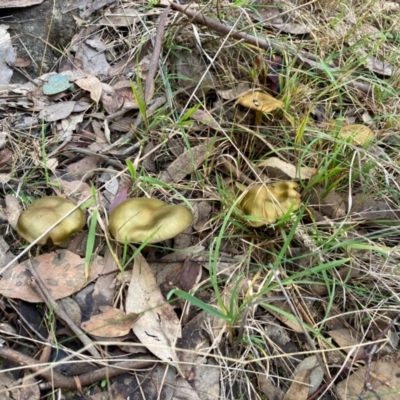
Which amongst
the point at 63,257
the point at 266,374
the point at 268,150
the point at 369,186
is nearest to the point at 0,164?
the point at 63,257

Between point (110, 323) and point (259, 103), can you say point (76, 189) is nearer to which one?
point (110, 323)

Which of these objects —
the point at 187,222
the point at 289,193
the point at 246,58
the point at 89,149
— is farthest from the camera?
the point at 246,58

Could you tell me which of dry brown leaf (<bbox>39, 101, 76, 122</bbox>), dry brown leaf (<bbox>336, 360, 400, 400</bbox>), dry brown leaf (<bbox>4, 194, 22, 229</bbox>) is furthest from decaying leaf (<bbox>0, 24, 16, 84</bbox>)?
dry brown leaf (<bbox>336, 360, 400, 400</bbox>)

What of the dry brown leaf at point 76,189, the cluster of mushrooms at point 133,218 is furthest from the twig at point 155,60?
the cluster of mushrooms at point 133,218

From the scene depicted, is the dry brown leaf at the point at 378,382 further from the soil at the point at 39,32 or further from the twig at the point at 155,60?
the soil at the point at 39,32

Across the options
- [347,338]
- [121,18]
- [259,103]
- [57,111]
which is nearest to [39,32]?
[121,18]

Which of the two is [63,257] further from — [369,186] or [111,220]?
[369,186]

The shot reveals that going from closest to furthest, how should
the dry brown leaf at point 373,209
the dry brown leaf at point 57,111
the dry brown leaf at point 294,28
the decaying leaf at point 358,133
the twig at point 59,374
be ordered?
the twig at point 59,374 < the dry brown leaf at point 373,209 < the decaying leaf at point 358,133 < the dry brown leaf at point 57,111 < the dry brown leaf at point 294,28
